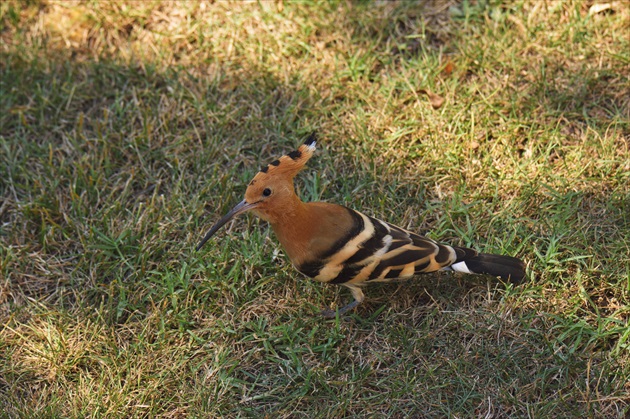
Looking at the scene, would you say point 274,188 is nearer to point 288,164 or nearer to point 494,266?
point 288,164

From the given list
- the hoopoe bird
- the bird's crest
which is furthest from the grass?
the bird's crest

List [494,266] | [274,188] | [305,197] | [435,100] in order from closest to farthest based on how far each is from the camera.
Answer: [274,188] → [494,266] → [305,197] → [435,100]

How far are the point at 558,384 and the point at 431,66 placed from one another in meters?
2.14

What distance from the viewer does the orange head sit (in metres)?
3.38

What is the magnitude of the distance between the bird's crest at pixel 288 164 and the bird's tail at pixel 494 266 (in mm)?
878

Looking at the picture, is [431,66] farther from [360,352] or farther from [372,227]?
[360,352]

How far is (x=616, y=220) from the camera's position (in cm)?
380

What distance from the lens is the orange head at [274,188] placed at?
3.38 meters

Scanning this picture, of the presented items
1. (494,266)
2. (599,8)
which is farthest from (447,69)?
(494,266)

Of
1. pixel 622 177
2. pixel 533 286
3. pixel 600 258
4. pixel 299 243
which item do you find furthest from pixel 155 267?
pixel 622 177

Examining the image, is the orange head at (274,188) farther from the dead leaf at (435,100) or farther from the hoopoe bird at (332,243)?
the dead leaf at (435,100)

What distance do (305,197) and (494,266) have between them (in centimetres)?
116

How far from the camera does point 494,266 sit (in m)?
3.53

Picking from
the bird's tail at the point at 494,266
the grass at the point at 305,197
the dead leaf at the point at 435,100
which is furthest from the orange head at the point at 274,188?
the dead leaf at the point at 435,100
